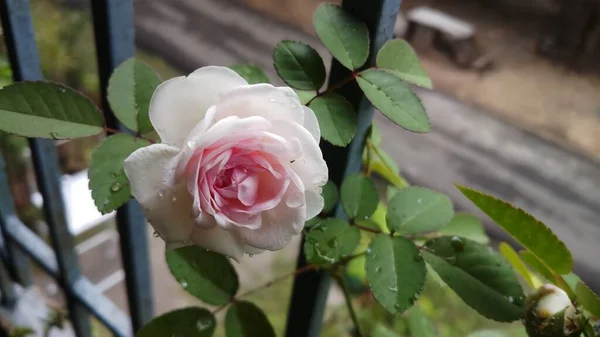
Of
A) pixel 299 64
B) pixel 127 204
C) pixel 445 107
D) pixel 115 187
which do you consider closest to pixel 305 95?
pixel 299 64

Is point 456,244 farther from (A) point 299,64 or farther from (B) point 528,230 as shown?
(A) point 299,64

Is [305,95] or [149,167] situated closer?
[149,167]

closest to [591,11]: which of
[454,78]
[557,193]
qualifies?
[454,78]

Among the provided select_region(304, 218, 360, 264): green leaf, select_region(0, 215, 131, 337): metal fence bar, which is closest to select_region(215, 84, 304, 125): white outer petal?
select_region(304, 218, 360, 264): green leaf

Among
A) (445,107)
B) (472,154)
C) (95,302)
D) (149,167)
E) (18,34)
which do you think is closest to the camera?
(149,167)

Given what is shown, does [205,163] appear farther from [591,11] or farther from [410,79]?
[591,11]

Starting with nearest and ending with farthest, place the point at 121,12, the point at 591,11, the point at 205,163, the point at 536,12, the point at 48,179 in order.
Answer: the point at 205,163, the point at 121,12, the point at 48,179, the point at 591,11, the point at 536,12

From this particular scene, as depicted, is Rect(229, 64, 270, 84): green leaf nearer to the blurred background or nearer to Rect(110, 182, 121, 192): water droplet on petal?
Rect(110, 182, 121, 192): water droplet on petal
